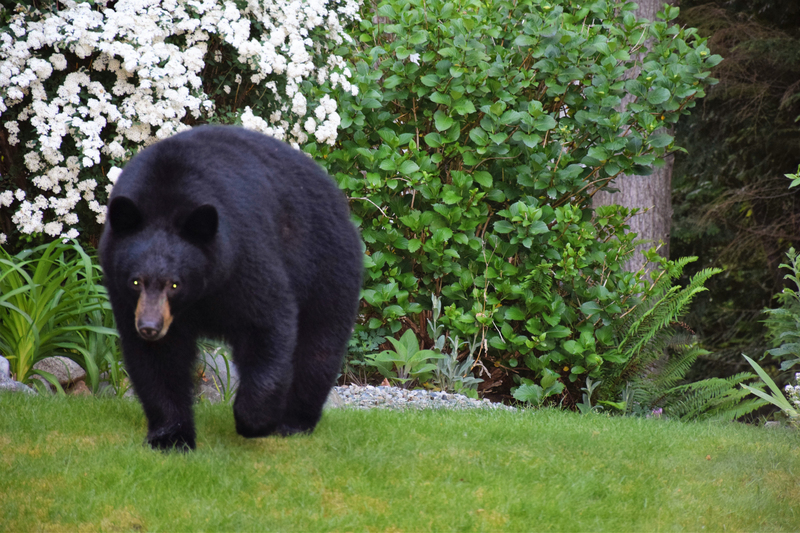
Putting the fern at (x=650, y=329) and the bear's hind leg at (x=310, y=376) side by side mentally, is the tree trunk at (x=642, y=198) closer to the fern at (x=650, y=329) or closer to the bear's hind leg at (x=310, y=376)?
the fern at (x=650, y=329)

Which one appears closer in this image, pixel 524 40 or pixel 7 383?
pixel 7 383

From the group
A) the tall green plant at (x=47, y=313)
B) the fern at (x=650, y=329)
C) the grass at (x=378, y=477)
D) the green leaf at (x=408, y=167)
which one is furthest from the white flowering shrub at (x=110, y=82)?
the fern at (x=650, y=329)

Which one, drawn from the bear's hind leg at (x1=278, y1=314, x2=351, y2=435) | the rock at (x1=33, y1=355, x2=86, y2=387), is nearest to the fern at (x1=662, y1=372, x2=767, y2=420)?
Answer: the bear's hind leg at (x1=278, y1=314, x2=351, y2=435)

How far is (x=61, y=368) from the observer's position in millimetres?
5832

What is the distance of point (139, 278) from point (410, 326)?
12.7 ft

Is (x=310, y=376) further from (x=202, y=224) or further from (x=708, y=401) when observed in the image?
(x=708, y=401)

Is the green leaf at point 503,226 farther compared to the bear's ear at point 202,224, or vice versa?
the green leaf at point 503,226

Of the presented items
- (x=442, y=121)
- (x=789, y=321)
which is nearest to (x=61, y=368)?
(x=442, y=121)

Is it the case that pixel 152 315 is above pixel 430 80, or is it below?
below

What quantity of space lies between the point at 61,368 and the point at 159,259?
2.63m

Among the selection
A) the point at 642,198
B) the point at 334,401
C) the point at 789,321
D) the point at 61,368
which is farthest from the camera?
the point at 642,198

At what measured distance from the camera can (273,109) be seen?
6645 mm

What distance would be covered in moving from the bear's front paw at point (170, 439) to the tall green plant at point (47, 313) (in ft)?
5.30

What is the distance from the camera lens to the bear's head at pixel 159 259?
3.64m
